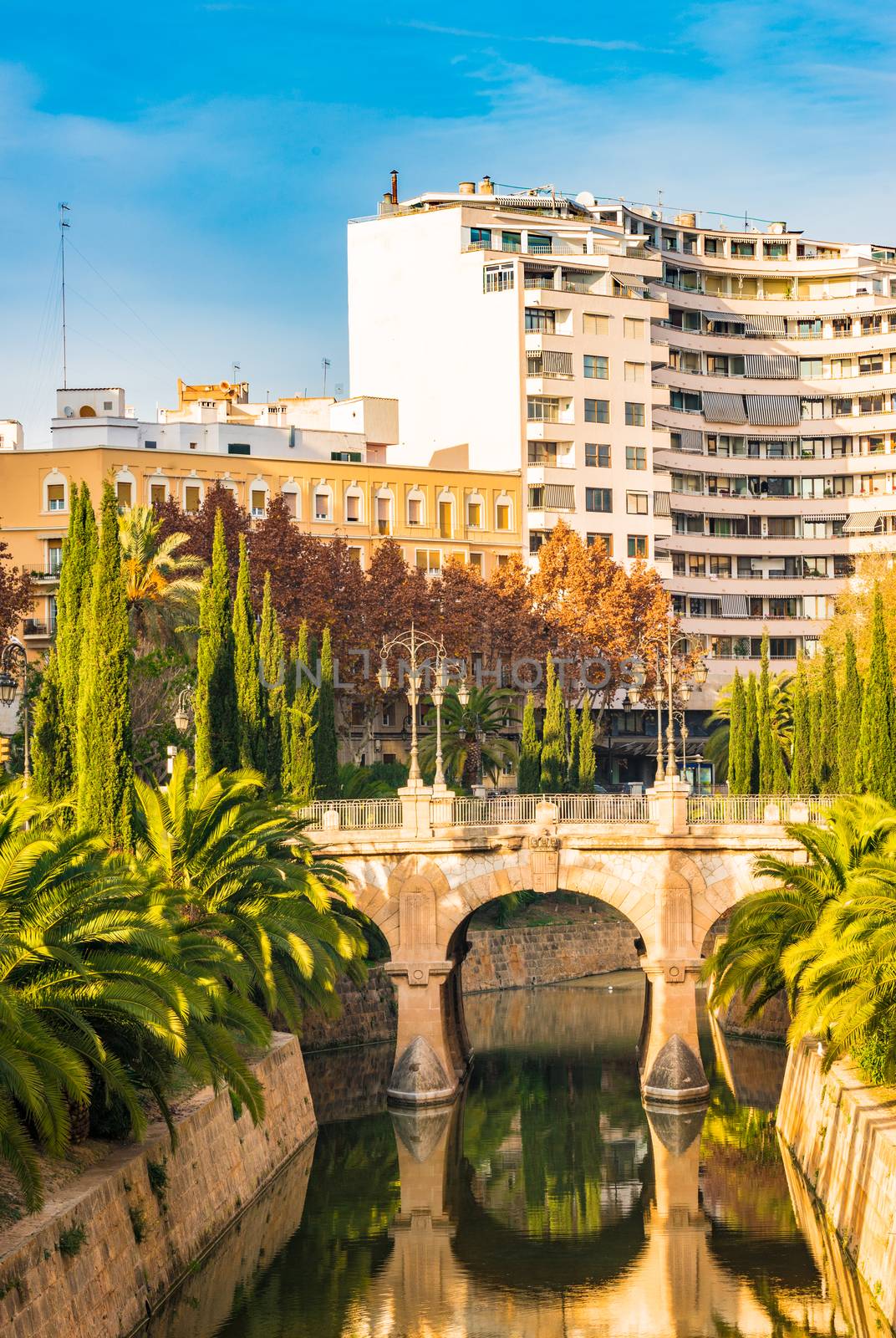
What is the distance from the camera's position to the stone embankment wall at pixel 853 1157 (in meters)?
30.2

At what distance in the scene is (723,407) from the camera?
110m

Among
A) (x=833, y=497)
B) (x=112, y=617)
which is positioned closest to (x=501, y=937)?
(x=112, y=617)

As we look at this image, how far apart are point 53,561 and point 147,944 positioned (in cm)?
5729

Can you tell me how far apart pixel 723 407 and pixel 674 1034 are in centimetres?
6387

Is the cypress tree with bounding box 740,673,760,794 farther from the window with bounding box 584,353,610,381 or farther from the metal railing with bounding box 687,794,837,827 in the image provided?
the window with bounding box 584,353,610,381

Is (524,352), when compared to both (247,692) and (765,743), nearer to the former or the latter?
(765,743)

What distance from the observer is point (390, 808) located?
5275 centimetres

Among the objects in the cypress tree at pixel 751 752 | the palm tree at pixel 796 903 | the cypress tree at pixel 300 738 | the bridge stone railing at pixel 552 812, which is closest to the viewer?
the palm tree at pixel 796 903

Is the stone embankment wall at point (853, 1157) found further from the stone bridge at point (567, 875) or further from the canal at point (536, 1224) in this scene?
the stone bridge at point (567, 875)

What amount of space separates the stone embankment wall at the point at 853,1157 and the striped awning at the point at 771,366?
234 feet

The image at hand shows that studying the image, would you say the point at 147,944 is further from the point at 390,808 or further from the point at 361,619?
the point at 361,619

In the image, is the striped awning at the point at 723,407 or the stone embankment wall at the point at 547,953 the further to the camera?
the striped awning at the point at 723,407

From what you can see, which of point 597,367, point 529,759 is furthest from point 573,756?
point 597,367

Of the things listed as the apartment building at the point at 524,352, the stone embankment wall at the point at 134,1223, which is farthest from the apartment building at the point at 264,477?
the stone embankment wall at the point at 134,1223
